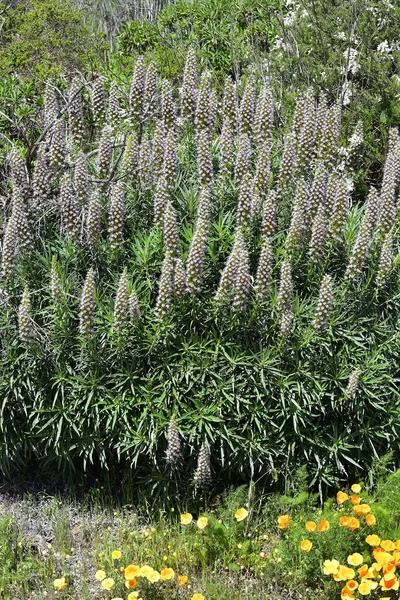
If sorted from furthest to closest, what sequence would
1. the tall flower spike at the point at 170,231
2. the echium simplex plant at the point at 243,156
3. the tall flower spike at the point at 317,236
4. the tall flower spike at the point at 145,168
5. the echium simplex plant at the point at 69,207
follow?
the tall flower spike at the point at 145,168, the echium simplex plant at the point at 243,156, the echium simplex plant at the point at 69,207, the tall flower spike at the point at 317,236, the tall flower spike at the point at 170,231

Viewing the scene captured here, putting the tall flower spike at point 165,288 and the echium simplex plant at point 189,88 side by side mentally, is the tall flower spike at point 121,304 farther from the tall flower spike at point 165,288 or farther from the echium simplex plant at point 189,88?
the echium simplex plant at point 189,88

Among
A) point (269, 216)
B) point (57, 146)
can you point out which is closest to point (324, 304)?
point (269, 216)

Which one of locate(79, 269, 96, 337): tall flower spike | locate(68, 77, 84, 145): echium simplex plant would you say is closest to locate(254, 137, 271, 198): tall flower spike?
locate(79, 269, 96, 337): tall flower spike

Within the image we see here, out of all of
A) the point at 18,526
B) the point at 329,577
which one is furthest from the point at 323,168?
the point at 18,526

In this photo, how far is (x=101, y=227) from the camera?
4730 mm

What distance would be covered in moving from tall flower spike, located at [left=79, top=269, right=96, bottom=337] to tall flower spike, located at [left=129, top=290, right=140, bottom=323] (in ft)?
0.69

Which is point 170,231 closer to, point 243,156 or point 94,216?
point 94,216

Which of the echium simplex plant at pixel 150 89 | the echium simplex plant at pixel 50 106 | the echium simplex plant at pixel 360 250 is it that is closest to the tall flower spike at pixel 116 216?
the echium simplex plant at pixel 150 89

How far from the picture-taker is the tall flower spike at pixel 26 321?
4016 millimetres

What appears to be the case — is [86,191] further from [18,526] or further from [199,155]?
[18,526]

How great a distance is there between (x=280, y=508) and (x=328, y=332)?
110cm

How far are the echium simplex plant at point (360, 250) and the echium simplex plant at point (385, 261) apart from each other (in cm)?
10

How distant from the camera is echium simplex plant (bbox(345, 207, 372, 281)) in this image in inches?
167

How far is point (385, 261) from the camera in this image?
14.0 feet
